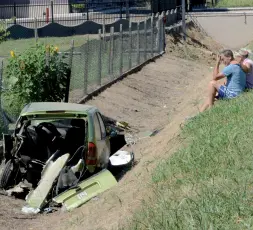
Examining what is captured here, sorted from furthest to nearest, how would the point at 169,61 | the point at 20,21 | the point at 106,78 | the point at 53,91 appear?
1. the point at 20,21
2. the point at 169,61
3. the point at 106,78
4. the point at 53,91

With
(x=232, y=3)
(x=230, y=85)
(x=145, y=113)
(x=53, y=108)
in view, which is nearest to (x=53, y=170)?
(x=53, y=108)

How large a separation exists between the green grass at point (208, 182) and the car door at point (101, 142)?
5.68 ft

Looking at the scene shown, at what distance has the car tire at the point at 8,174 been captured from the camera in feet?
38.5

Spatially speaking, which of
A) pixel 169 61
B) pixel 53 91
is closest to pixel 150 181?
pixel 53 91

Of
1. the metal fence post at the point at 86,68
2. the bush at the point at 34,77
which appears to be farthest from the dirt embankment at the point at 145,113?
the bush at the point at 34,77

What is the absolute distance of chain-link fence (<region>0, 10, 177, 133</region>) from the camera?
17.7m

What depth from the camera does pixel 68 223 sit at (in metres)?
9.59

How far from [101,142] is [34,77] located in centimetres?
463

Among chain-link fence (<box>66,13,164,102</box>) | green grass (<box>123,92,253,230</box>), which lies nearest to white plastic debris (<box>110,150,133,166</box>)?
green grass (<box>123,92,253,230</box>)

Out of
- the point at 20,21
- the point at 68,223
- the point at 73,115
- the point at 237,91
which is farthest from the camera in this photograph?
the point at 20,21

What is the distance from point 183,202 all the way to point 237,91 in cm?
Answer: 636

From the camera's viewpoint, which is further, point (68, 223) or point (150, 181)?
point (68, 223)

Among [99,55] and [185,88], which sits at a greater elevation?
[99,55]

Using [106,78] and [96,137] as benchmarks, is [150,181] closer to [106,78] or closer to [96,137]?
[96,137]
